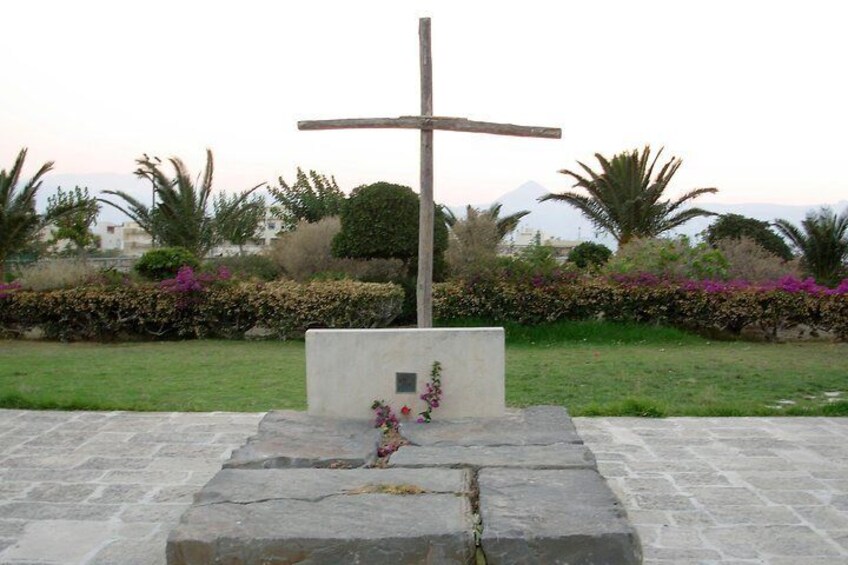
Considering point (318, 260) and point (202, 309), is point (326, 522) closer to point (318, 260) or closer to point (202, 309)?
point (202, 309)

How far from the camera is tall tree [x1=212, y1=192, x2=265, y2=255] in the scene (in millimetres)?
24828

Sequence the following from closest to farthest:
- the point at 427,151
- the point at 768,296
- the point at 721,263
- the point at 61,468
→ the point at 61,468, the point at 427,151, the point at 768,296, the point at 721,263

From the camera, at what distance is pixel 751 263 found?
57.1 feet

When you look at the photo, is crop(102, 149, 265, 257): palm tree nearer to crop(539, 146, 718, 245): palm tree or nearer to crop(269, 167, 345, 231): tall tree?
crop(269, 167, 345, 231): tall tree

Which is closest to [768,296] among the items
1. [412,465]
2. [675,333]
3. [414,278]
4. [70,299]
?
[675,333]

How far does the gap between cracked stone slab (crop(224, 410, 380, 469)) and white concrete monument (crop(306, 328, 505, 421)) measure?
22cm

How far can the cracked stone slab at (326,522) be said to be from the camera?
3234 millimetres

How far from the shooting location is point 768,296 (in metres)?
13.8

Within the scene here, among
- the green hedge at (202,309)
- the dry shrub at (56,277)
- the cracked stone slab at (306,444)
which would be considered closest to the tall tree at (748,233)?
the green hedge at (202,309)

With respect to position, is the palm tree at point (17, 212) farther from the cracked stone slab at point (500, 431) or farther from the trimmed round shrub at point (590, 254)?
the cracked stone slab at point (500, 431)

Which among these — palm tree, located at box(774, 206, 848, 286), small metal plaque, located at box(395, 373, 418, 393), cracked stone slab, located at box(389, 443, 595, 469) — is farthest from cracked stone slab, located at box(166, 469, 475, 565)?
palm tree, located at box(774, 206, 848, 286)

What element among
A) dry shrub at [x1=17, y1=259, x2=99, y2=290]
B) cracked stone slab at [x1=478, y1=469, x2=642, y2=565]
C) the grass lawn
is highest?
dry shrub at [x1=17, y1=259, x2=99, y2=290]

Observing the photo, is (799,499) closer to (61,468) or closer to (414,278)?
(61,468)

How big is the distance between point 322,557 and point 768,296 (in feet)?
40.5
